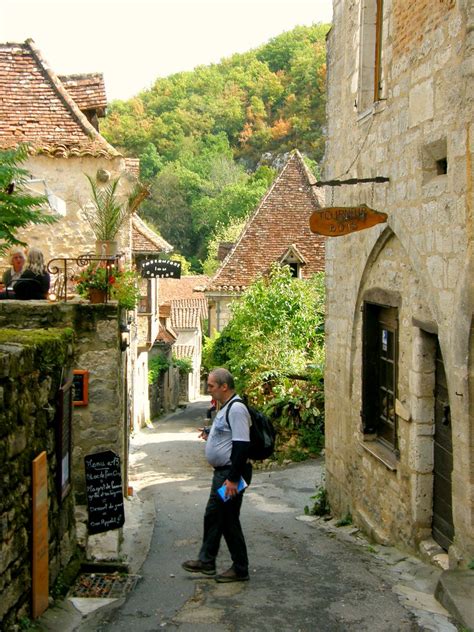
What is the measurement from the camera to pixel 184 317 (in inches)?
1788

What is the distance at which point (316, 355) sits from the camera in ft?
59.2

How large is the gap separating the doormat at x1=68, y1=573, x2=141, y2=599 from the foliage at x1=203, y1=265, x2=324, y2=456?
358 inches

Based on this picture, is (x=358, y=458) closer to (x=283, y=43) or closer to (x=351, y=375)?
(x=351, y=375)

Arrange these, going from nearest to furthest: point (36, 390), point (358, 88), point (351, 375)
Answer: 1. point (36, 390)
2. point (358, 88)
3. point (351, 375)

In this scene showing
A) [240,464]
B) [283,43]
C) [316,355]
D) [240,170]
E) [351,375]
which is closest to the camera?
[240,464]

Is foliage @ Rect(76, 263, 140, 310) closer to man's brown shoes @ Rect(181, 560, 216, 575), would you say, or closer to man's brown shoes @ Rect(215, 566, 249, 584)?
man's brown shoes @ Rect(181, 560, 216, 575)

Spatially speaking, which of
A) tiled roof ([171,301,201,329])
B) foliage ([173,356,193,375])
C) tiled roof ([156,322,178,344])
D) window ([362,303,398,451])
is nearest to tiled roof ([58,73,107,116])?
window ([362,303,398,451])

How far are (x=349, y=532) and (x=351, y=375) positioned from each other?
1.83m

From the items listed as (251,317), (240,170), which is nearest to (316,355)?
(251,317)

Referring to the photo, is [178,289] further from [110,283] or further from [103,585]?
[103,585]

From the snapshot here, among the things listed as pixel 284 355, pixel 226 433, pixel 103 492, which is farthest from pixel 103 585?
pixel 284 355

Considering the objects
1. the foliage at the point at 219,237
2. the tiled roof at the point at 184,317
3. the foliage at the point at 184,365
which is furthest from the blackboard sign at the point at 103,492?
the foliage at the point at 219,237

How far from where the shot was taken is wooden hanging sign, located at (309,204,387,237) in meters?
7.57

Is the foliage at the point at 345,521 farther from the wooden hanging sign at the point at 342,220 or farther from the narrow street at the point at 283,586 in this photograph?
the wooden hanging sign at the point at 342,220
